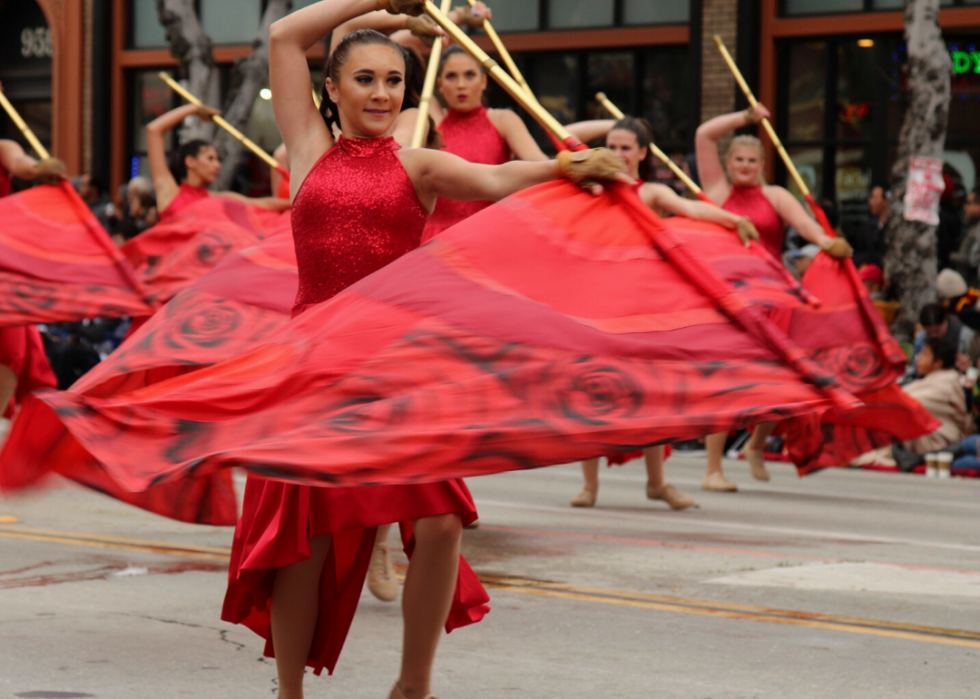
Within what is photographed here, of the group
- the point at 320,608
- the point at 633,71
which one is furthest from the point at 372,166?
the point at 633,71

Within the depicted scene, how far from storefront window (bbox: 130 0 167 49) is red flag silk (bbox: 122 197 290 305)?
16081 millimetres

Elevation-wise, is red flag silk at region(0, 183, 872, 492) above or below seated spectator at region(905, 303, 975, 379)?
above

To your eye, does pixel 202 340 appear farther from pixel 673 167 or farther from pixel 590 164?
pixel 673 167

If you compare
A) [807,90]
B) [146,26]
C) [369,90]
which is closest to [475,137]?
[369,90]

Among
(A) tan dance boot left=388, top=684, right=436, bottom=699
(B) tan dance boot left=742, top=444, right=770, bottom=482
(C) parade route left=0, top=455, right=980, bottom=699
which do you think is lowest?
(B) tan dance boot left=742, top=444, right=770, bottom=482

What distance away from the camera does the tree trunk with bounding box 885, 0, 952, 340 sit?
50.8 ft

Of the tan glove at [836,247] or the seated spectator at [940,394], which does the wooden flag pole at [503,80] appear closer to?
the tan glove at [836,247]

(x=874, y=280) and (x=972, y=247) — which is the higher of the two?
(x=972, y=247)

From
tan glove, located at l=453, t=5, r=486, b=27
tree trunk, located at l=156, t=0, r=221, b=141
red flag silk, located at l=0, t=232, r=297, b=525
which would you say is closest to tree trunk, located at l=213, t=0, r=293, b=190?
tree trunk, located at l=156, t=0, r=221, b=141

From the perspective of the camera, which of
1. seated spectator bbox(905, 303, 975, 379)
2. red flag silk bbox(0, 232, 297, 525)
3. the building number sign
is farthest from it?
the building number sign

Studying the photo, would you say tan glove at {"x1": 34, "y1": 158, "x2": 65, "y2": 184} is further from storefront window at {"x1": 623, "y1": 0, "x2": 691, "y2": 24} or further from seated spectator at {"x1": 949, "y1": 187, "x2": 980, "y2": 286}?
storefront window at {"x1": 623, "y1": 0, "x2": 691, "y2": 24}

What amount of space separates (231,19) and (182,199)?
15001 millimetres

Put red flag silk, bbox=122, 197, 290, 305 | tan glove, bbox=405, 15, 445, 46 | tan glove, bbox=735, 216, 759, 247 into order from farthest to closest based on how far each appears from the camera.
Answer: red flag silk, bbox=122, 197, 290, 305 → tan glove, bbox=735, 216, 759, 247 → tan glove, bbox=405, 15, 445, 46

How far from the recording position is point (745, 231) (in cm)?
958
